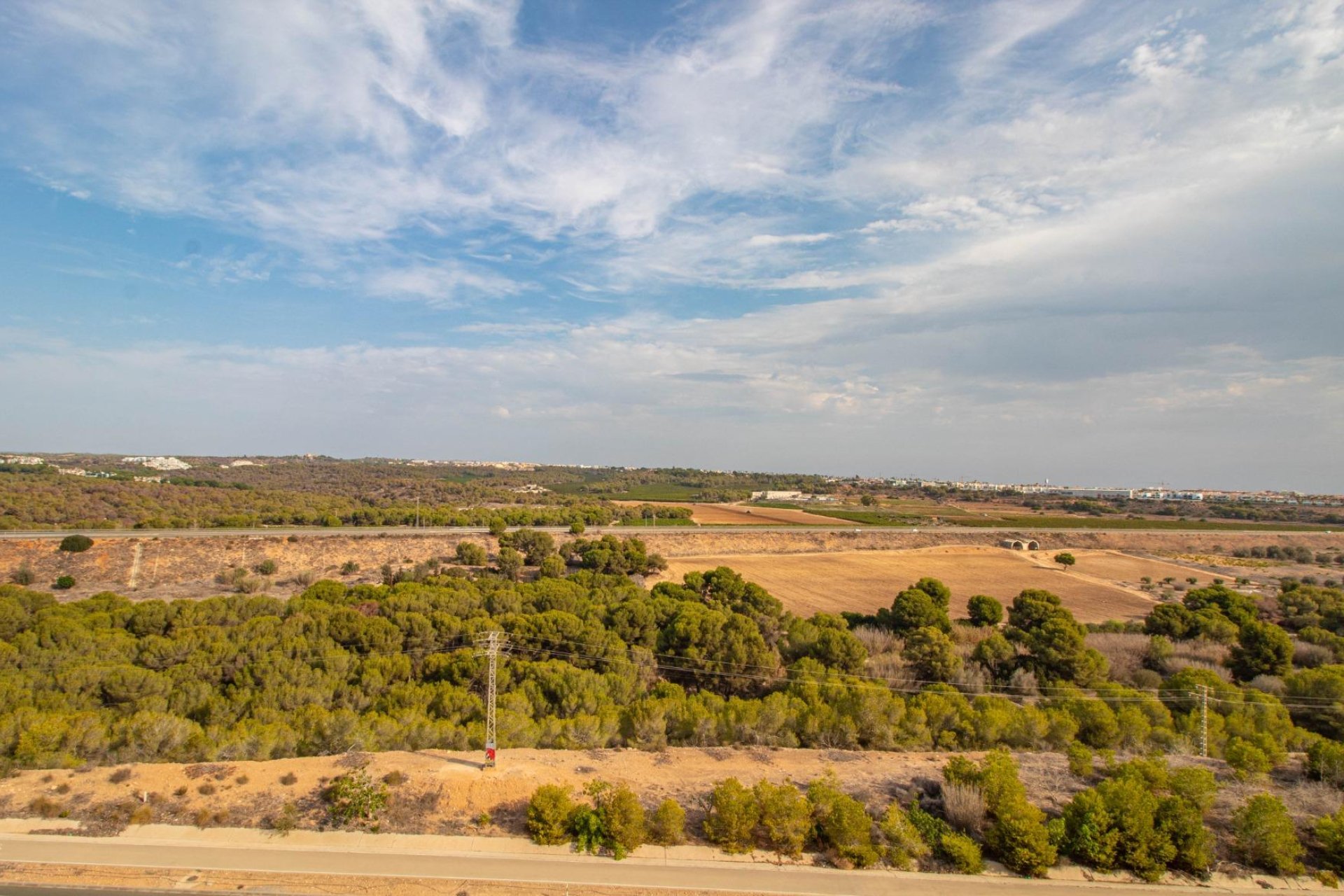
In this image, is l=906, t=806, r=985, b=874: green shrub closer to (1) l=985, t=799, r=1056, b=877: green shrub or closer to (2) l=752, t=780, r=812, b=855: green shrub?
(1) l=985, t=799, r=1056, b=877: green shrub

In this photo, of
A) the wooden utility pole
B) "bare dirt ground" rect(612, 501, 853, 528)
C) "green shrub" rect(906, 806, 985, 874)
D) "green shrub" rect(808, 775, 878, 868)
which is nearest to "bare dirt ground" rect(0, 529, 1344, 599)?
"bare dirt ground" rect(612, 501, 853, 528)

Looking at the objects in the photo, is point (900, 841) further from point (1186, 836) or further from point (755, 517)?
point (755, 517)

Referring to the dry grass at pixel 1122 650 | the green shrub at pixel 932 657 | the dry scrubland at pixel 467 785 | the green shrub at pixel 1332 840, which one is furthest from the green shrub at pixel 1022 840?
the dry grass at pixel 1122 650

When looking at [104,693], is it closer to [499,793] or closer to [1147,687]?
[499,793]

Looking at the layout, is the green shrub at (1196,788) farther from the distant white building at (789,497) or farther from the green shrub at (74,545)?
the distant white building at (789,497)

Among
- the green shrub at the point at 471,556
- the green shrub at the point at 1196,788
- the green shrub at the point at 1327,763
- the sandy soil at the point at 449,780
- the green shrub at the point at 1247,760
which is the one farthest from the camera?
the green shrub at the point at 471,556

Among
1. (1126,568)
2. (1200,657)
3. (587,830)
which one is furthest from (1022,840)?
(1126,568)
